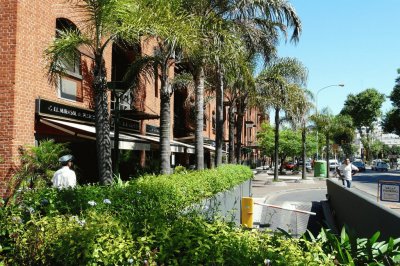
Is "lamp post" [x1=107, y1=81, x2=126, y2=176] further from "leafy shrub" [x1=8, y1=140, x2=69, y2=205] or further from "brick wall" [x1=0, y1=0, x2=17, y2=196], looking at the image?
"brick wall" [x1=0, y1=0, x2=17, y2=196]

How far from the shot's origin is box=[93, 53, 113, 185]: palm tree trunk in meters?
8.88

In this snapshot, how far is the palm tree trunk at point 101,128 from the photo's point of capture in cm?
888

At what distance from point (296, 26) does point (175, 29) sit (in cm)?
1020

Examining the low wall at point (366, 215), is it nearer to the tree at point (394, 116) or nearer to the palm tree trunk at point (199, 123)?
the palm tree trunk at point (199, 123)

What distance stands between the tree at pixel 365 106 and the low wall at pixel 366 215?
8370 cm

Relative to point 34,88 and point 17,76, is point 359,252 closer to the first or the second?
point 17,76

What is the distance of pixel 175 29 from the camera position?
9898 mm

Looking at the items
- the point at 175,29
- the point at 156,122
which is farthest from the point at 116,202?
the point at 156,122

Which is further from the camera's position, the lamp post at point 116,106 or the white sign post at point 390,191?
the white sign post at point 390,191

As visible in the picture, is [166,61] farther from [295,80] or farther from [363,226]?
[295,80]

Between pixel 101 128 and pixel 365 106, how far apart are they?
90552 mm

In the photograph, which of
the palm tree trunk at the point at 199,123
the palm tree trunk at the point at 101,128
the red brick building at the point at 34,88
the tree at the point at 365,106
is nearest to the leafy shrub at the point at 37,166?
the red brick building at the point at 34,88

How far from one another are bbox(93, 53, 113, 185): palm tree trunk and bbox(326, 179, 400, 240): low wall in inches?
205

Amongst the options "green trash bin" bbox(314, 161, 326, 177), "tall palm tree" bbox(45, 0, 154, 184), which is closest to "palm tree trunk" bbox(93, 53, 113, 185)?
"tall palm tree" bbox(45, 0, 154, 184)
